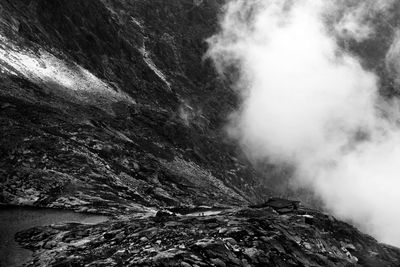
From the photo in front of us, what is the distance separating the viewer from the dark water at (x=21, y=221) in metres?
29.6

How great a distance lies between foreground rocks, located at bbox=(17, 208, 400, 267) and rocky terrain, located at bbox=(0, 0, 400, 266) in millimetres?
102

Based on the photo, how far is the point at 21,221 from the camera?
36.4 metres

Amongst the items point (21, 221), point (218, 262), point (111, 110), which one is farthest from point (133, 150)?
point (218, 262)

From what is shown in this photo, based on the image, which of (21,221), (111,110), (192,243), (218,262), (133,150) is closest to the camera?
(218,262)

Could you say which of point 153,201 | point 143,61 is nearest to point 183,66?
point 143,61

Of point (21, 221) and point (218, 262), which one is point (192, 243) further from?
point (21, 221)

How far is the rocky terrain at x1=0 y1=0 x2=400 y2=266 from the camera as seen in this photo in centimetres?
3114

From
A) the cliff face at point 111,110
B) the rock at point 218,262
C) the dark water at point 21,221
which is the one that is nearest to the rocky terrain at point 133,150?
the rock at point 218,262

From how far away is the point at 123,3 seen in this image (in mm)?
144000

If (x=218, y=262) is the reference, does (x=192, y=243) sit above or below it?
above

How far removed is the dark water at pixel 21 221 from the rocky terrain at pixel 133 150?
0.82 meters

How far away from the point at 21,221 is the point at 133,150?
36.2 meters

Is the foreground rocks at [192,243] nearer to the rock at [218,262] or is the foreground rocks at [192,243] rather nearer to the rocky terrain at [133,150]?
the rock at [218,262]

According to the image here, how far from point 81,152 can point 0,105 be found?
12.0m
